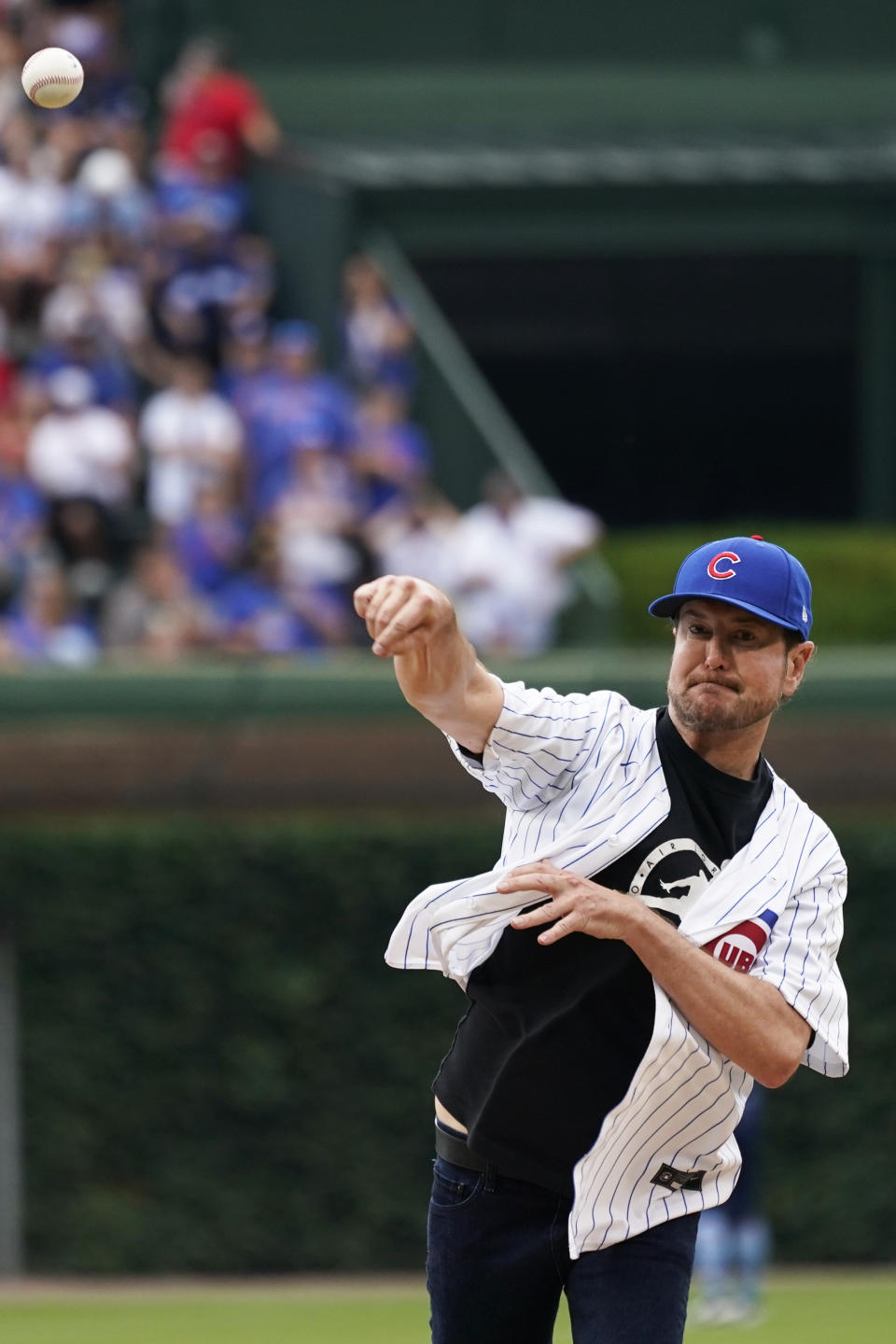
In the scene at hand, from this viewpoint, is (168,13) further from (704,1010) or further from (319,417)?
(704,1010)

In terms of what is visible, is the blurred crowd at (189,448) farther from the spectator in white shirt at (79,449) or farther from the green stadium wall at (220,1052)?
the green stadium wall at (220,1052)

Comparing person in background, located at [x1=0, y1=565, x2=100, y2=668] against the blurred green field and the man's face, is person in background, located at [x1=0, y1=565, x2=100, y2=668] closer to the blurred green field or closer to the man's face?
the blurred green field

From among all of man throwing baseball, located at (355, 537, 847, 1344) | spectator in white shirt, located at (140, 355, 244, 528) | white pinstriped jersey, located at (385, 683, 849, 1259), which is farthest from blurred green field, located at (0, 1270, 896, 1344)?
white pinstriped jersey, located at (385, 683, 849, 1259)

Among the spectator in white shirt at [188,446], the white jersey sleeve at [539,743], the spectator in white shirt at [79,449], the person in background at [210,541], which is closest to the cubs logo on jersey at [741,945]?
the white jersey sleeve at [539,743]

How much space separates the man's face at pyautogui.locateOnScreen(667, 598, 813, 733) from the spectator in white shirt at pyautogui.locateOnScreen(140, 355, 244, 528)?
7.91 m

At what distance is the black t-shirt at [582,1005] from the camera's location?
3.95 metres

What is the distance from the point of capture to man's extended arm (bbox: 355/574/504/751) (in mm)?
3594

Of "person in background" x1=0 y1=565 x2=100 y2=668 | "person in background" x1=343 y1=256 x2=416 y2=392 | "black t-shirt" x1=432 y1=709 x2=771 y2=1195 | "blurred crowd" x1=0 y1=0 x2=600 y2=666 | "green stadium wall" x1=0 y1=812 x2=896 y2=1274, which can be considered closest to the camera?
"black t-shirt" x1=432 y1=709 x2=771 y2=1195

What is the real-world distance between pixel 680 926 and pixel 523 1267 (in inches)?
27.4

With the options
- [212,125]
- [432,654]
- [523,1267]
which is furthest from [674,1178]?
[212,125]

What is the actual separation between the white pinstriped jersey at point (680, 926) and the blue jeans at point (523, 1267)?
0.06m

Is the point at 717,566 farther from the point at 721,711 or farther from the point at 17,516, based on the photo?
the point at 17,516

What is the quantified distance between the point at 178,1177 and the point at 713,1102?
7.29 m

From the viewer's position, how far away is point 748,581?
390cm
